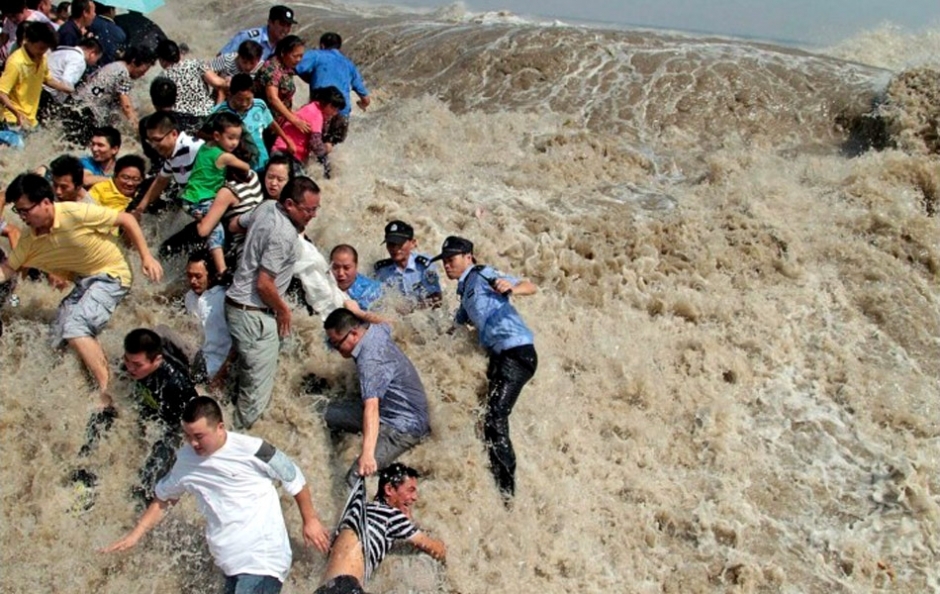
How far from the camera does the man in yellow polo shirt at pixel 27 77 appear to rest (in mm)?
6473

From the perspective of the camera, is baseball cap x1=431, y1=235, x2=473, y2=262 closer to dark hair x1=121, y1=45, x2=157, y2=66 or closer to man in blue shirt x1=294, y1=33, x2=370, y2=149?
man in blue shirt x1=294, y1=33, x2=370, y2=149

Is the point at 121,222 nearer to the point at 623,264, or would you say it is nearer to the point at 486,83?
the point at 623,264

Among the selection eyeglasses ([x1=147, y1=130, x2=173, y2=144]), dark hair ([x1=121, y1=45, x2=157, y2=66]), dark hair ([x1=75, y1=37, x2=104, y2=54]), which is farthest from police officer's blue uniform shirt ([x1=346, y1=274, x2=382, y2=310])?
dark hair ([x1=75, y1=37, x2=104, y2=54])

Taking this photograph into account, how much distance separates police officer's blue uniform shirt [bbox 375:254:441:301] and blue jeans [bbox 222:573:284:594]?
2.40m

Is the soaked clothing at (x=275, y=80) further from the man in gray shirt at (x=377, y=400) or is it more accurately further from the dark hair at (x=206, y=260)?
the man in gray shirt at (x=377, y=400)

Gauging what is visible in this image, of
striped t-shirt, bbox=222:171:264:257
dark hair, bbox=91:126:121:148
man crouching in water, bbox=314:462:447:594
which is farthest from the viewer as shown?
dark hair, bbox=91:126:121:148

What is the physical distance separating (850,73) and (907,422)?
7.84m

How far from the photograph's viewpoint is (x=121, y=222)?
486cm

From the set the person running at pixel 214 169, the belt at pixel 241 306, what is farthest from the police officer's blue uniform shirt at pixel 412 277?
the belt at pixel 241 306

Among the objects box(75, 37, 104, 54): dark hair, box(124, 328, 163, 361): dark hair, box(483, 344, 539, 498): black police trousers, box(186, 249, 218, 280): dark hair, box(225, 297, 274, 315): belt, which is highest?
box(75, 37, 104, 54): dark hair

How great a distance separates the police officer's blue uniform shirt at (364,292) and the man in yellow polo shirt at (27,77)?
3089 mm

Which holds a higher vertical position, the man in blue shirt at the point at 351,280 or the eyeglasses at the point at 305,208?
the eyeglasses at the point at 305,208

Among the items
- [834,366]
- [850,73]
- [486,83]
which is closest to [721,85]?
[850,73]

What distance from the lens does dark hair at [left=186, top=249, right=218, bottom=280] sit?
540 cm
